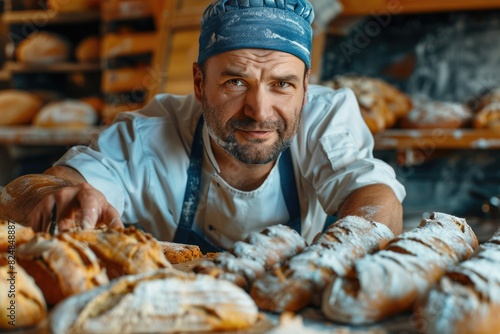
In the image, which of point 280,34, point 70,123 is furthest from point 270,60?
point 70,123

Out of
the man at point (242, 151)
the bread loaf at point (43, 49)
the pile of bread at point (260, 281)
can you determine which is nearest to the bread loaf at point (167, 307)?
the pile of bread at point (260, 281)

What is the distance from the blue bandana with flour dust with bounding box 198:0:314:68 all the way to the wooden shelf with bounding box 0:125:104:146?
2.39 m

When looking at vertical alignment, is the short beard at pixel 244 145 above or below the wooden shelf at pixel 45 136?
above

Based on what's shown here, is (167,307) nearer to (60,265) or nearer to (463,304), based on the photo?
(60,265)

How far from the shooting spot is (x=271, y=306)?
1033mm

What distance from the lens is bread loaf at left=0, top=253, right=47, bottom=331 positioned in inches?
37.8

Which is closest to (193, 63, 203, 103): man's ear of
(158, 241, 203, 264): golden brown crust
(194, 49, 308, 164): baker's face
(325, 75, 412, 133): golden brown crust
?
(194, 49, 308, 164): baker's face

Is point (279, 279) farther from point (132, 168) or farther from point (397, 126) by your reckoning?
point (397, 126)

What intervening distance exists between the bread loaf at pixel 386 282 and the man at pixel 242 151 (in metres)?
0.54

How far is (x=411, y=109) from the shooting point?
12.3 ft

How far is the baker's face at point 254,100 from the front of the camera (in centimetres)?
172

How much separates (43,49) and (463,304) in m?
4.30

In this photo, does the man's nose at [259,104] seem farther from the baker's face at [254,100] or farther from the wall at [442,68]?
the wall at [442,68]

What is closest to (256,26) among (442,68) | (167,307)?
(167,307)
